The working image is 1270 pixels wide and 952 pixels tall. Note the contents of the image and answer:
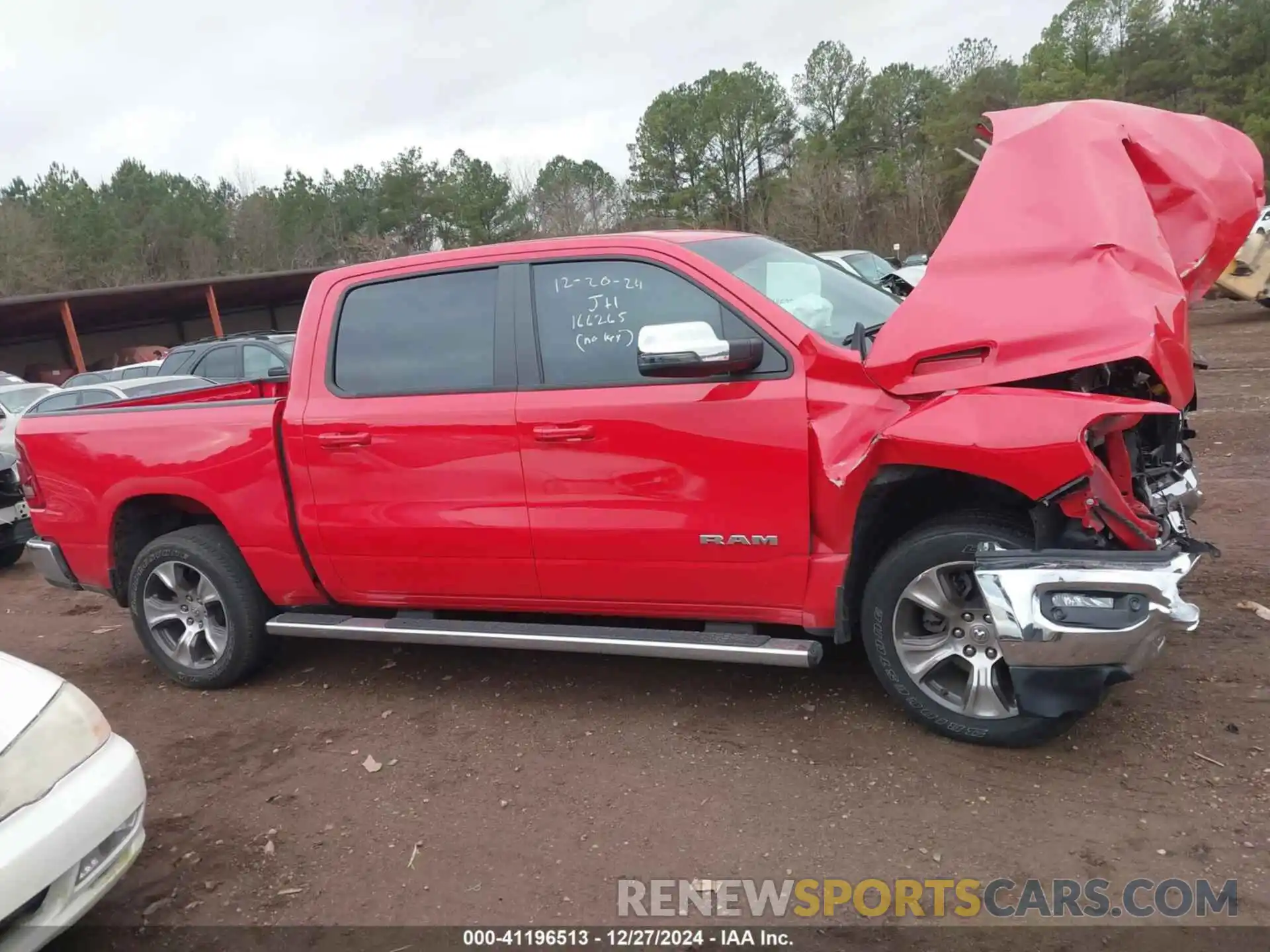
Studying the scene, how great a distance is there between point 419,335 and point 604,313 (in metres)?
0.89

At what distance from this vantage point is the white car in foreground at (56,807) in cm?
256

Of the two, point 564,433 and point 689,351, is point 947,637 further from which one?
point 564,433

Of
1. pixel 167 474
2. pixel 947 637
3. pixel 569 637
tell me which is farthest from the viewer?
pixel 167 474

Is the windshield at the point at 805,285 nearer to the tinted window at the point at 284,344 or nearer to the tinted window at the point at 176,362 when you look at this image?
the tinted window at the point at 284,344

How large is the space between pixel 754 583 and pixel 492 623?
1223 millimetres

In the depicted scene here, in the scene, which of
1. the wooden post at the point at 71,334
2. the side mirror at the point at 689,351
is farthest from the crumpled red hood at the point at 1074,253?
the wooden post at the point at 71,334

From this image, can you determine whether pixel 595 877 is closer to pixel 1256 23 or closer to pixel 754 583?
pixel 754 583

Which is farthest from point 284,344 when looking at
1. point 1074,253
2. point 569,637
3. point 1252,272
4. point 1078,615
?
point 1252,272

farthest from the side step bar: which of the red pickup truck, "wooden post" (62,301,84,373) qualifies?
"wooden post" (62,301,84,373)

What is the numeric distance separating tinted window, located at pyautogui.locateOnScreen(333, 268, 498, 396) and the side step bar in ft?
3.41

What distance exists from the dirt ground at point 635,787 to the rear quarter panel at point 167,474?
774 mm

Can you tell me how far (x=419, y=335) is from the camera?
4.24 metres

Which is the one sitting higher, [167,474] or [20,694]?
[167,474]

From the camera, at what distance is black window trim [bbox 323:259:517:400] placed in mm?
4004
